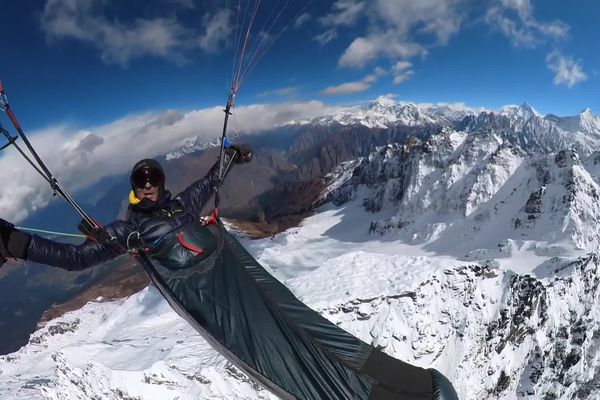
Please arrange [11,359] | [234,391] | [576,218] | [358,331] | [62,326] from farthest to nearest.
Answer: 1. [62,326]
2. [11,359]
3. [576,218]
4. [358,331]
5. [234,391]

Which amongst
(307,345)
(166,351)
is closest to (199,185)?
(307,345)

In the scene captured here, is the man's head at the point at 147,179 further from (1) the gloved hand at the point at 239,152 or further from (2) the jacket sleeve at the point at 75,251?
(1) the gloved hand at the point at 239,152

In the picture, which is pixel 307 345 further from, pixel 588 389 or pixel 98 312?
pixel 588 389

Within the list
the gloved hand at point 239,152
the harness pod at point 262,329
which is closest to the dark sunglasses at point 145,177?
the harness pod at point 262,329

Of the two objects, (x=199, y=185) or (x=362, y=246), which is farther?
(x=362, y=246)

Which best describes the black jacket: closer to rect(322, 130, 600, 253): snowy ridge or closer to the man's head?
the man's head

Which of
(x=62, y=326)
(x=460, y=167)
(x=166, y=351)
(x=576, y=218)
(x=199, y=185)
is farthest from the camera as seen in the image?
(x=460, y=167)

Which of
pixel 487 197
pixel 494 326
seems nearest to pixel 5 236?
pixel 494 326
